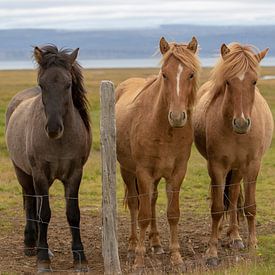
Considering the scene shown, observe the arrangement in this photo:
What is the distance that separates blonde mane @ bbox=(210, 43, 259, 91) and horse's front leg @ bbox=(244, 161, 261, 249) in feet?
3.75

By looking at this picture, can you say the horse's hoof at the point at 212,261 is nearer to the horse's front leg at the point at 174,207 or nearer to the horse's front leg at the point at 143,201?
the horse's front leg at the point at 174,207

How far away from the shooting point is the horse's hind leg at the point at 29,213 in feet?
29.0

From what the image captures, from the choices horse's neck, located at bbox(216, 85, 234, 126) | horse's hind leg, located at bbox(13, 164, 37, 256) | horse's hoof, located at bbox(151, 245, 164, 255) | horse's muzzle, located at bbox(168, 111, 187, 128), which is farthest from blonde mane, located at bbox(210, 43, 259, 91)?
horse's hind leg, located at bbox(13, 164, 37, 256)

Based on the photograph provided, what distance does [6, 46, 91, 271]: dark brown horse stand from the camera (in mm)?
7422

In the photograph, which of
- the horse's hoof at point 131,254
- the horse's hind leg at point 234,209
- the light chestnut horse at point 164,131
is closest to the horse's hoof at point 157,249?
the horse's hoof at point 131,254

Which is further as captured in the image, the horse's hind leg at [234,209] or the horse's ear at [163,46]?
the horse's hind leg at [234,209]

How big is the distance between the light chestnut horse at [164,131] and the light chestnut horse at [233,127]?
0.49 metres

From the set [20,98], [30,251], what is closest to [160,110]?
[30,251]

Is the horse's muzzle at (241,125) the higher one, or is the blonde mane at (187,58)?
Answer: the blonde mane at (187,58)

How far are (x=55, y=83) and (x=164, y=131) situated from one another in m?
1.40

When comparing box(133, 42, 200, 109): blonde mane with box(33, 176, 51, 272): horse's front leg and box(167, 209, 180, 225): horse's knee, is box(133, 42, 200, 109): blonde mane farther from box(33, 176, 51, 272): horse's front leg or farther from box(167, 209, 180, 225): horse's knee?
box(33, 176, 51, 272): horse's front leg

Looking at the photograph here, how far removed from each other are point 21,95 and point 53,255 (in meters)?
2.70

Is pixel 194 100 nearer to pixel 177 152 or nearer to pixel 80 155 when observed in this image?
pixel 177 152

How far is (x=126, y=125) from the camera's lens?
8328 mm
